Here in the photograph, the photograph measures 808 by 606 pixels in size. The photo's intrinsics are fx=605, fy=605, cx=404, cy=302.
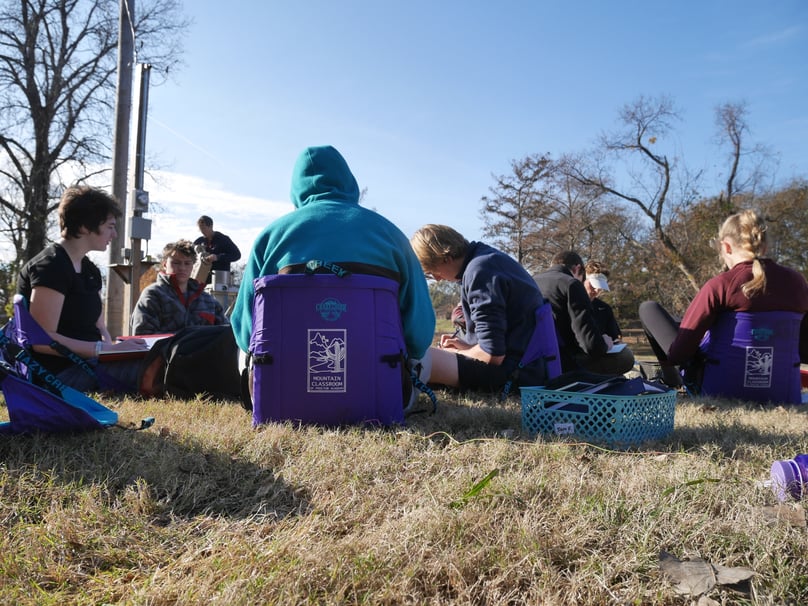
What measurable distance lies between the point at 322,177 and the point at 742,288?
2989 mm

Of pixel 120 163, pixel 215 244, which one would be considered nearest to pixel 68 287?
pixel 215 244

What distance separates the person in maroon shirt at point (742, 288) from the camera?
4.16 m

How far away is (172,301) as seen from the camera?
5.86 metres

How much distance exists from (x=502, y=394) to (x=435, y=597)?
9.10 ft

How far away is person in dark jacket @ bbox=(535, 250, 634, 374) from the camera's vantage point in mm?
5297

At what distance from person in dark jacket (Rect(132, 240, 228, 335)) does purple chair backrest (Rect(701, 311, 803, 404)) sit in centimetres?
450

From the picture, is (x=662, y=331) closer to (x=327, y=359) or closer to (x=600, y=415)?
(x=600, y=415)

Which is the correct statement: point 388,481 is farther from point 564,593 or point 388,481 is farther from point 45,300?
point 45,300

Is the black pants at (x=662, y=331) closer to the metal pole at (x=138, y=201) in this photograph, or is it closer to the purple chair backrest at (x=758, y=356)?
the purple chair backrest at (x=758, y=356)

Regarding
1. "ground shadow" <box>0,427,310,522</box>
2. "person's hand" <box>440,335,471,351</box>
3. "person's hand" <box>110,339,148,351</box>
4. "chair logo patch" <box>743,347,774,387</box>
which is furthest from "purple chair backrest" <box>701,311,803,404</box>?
"person's hand" <box>110,339,148,351</box>

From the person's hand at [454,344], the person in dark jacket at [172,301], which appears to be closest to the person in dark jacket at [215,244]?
the person in dark jacket at [172,301]

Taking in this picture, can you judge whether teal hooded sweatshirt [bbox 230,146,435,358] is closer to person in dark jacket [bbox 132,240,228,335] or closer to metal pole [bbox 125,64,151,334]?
person in dark jacket [bbox 132,240,228,335]

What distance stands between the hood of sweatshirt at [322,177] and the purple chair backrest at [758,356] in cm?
292

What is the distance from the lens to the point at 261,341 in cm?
286
